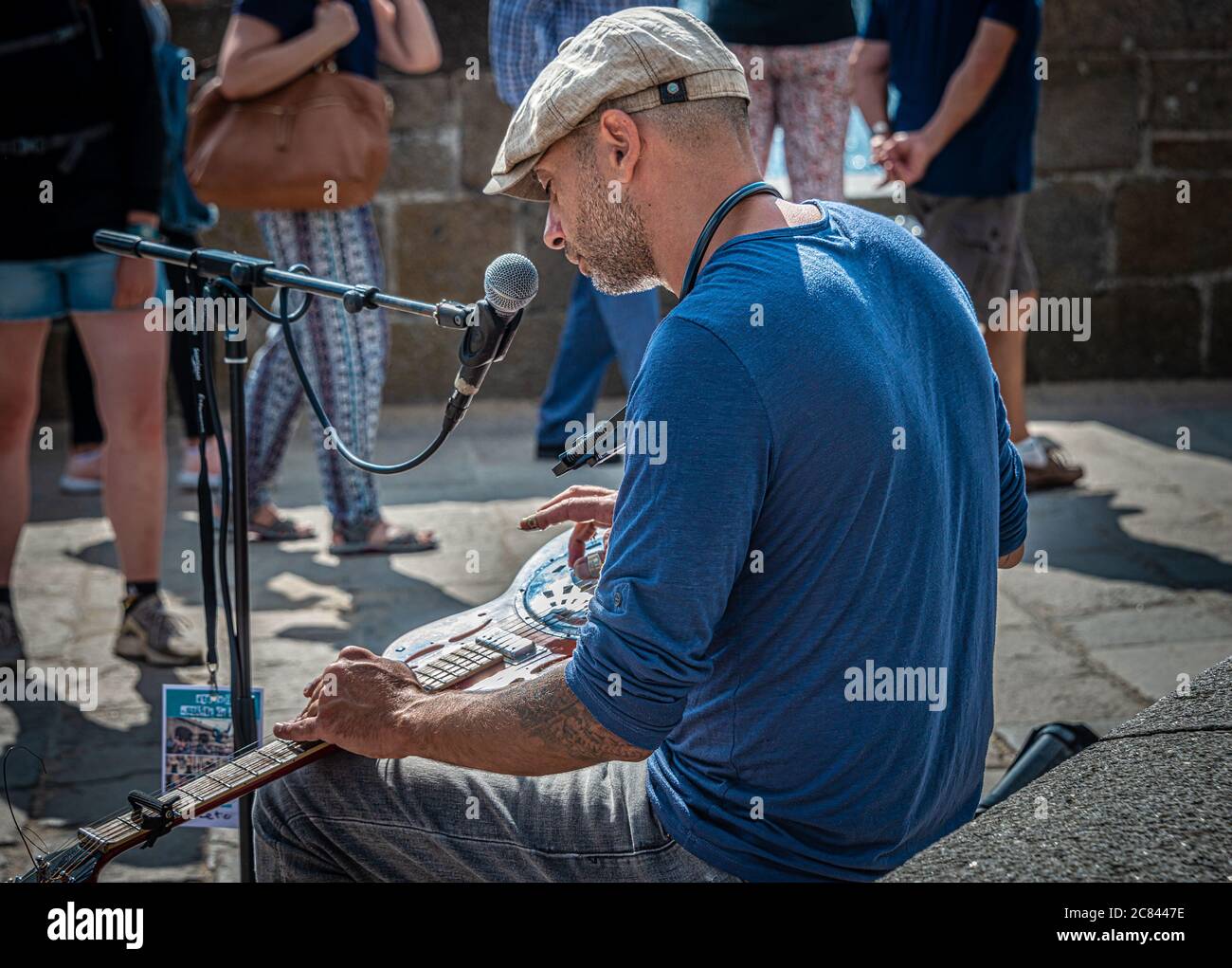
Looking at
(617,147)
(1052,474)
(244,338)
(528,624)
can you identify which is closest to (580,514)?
(528,624)

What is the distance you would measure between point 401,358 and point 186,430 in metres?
1.21

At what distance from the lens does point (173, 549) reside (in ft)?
15.6

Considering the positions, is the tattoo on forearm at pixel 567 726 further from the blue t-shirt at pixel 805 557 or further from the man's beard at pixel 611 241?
the man's beard at pixel 611 241

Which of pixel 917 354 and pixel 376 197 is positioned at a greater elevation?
pixel 376 197

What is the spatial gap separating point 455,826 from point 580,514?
1.66 ft

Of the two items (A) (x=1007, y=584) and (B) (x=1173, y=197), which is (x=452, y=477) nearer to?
(A) (x=1007, y=584)

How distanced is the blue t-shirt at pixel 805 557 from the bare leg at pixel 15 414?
104 inches

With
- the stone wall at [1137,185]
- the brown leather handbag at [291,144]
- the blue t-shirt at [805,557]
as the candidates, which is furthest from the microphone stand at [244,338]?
the stone wall at [1137,185]

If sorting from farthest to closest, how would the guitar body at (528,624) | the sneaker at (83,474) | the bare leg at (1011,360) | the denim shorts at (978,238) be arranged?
the sneaker at (83,474)
the bare leg at (1011,360)
the denim shorts at (978,238)
the guitar body at (528,624)

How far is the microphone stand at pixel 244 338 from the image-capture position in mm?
2152

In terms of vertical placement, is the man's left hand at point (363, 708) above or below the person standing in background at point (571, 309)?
below
